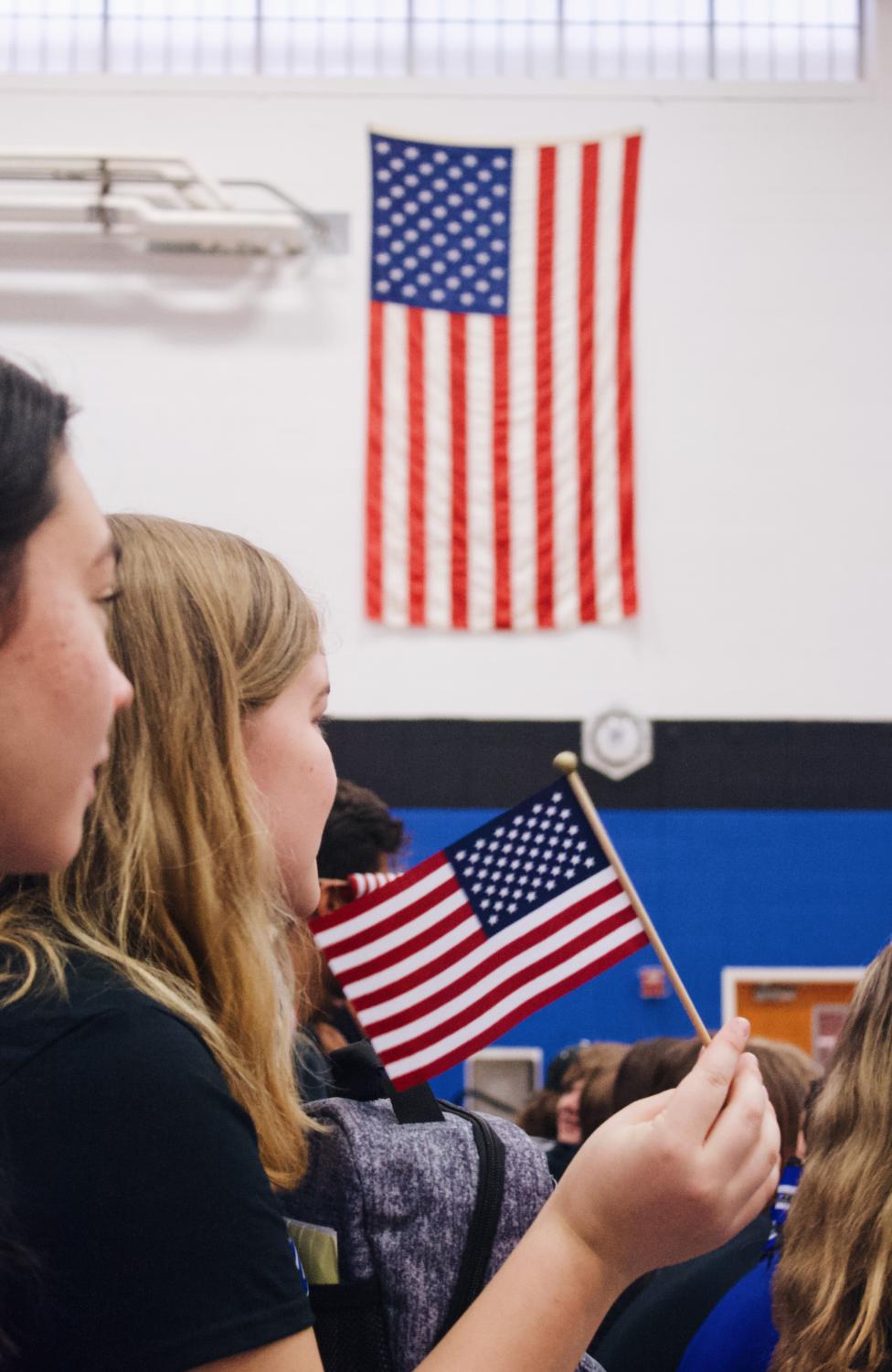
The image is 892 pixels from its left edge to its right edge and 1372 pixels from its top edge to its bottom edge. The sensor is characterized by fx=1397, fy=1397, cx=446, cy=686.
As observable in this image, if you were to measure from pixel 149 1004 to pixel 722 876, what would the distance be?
8.88 m

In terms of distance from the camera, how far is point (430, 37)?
10273mm

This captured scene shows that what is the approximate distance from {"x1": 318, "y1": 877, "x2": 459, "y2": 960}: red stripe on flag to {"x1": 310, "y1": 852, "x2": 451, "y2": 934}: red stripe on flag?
18mm

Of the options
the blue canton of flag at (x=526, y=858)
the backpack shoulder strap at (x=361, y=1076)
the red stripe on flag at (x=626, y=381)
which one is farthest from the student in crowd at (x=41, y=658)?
the red stripe on flag at (x=626, y=381)

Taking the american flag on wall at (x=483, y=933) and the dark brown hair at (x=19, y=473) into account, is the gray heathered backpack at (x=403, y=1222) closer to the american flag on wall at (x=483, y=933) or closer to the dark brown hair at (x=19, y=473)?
the american flag on wall at (x=483, y=933)

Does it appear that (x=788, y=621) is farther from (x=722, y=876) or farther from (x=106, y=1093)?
(x=106, y=1093)

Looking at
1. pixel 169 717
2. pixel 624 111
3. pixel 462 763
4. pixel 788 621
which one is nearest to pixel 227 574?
pixel 169 717

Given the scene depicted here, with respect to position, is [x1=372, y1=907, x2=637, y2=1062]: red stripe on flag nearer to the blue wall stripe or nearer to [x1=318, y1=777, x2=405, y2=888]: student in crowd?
[x1=318, y1=777, x2=405, y2=888]: student in crowd

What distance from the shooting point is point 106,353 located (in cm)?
1010

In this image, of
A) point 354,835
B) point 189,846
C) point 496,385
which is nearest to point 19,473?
point 189,846

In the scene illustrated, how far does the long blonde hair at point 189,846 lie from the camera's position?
3.91 feet

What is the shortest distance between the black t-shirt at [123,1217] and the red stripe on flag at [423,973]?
0.89m

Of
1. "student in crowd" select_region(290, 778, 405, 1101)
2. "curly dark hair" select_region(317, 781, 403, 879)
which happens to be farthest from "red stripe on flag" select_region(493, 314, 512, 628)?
"curly dark hair" select_region(317, 781, 403, 879)

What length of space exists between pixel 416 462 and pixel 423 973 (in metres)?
8.25

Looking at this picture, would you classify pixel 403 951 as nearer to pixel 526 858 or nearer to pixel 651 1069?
pixel 526 858
